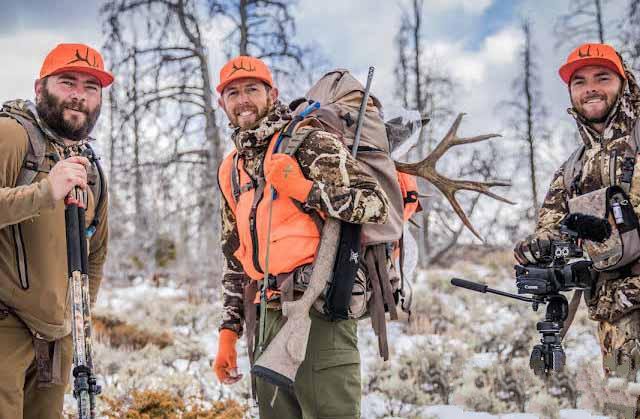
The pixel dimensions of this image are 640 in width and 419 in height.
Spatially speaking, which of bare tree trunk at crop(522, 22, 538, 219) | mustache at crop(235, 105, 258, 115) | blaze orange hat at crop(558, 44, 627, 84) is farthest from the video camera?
bare tree trunk at crop(522, 22, 538, 219)

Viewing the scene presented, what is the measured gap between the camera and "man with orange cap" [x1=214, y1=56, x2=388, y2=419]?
289 centimetres

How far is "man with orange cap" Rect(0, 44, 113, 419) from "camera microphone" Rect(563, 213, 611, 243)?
2.18 m

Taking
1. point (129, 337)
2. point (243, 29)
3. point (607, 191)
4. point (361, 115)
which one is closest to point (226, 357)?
point (361, 115)

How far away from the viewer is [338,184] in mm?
2945

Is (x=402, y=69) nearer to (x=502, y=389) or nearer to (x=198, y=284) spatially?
(x=198, y=284)

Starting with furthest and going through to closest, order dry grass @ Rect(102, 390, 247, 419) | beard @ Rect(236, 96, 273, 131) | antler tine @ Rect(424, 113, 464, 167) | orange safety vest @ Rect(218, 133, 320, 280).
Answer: dry grass @ Rect(102, 390, 247, 419) < antler tine @ Rect(424, 113, 464, 167) < beard @ Rect(236, 96, 273, 131) < orange safety vest @ Rect(218, 133, 320, 280)

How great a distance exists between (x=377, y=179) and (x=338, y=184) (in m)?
0.39

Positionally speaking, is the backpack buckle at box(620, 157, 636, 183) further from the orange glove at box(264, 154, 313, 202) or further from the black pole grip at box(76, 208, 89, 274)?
the black pole grip at box(76, 208, 89, 274)

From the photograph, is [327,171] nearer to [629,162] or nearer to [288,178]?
[288,178]

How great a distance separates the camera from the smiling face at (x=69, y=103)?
3.20 m

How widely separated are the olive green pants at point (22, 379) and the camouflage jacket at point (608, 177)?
254cm

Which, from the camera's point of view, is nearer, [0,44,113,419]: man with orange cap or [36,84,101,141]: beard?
[0,44,113,419]: man with orange cap

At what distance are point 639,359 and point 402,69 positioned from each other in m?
18.5

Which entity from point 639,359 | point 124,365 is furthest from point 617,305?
point 124,365
